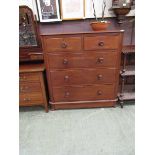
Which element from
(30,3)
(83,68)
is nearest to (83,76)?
(83,68)

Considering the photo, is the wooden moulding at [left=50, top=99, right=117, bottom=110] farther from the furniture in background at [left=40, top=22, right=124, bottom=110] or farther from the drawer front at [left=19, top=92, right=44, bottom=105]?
the drawer front at [left=19, top=92, right=44, bottom=105]

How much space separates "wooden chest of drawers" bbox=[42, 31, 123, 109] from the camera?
1.96m

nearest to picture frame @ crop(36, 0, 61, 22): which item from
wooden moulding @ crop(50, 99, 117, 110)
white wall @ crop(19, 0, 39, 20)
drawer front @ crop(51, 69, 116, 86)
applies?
white wall @ crop(19, 0, 39, 20)

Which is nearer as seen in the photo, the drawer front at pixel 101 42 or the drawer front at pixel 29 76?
the drawer front at pixel 101 42

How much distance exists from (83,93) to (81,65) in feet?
1.24

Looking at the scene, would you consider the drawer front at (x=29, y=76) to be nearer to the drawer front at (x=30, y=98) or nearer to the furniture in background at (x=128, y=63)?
the drawer front at (x=30, y=98)

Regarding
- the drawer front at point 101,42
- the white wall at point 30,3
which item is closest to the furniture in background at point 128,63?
the drawer front at point 101,42

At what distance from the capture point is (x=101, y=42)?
6.45ft

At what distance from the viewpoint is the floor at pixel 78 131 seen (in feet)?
5.43

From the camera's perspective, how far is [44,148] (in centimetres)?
169

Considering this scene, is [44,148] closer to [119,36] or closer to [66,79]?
[66,79]

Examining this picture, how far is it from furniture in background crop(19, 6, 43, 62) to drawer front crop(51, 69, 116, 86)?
417mm
